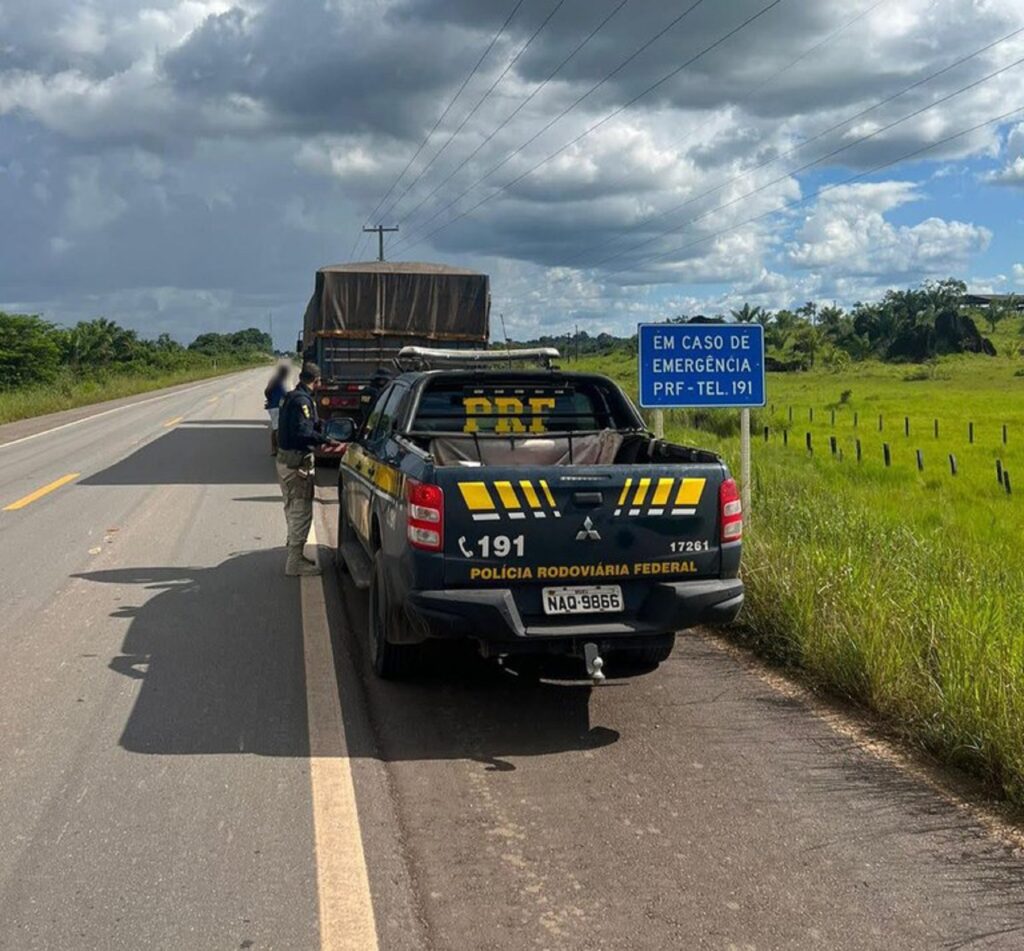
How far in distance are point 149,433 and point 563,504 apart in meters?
20.2

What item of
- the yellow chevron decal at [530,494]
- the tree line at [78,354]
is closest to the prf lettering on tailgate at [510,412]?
the yellow chevron decal at [530,494]

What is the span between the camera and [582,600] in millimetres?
4898

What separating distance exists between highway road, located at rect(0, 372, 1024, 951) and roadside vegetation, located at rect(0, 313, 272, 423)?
88.1 ft

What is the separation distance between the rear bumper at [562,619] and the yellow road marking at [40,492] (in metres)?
9.02

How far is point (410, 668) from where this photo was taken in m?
5.61

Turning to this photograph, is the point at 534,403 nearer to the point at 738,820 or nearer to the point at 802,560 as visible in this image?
the point at 802,560

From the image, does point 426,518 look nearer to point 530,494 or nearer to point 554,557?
point 530,494

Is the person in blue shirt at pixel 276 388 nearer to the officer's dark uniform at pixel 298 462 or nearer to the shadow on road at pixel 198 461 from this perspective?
the shadow on road at pixel 198 461

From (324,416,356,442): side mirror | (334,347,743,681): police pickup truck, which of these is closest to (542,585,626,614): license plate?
(334,347,743,681): police pickup truck

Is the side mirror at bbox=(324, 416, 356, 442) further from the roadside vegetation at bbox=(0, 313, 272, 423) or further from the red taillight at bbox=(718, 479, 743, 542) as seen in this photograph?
the roadside vegetation at bbox=(0, 313, 272, 423)

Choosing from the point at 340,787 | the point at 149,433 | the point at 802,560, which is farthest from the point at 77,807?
the point at 149,433

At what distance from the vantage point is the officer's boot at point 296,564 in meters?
8.41

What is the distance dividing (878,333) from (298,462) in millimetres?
87276

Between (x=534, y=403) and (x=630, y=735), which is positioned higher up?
(x=534, y=403)
